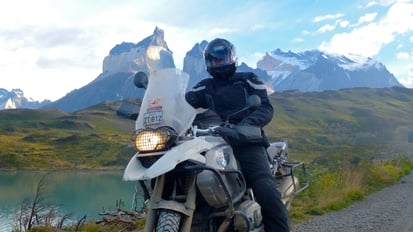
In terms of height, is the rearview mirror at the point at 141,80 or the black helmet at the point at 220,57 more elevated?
the black helmet at the point at 220,57

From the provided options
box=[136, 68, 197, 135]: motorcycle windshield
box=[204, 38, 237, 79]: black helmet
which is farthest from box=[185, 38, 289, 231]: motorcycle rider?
box=[136, 68, 197, 135]: motorcycle windshield

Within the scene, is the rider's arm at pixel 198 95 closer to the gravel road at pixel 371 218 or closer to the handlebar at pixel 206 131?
the handlebar at pixel 206 131

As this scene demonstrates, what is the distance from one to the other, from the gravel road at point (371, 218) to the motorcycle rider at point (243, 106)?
9.88ft

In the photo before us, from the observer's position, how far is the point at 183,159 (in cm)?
344

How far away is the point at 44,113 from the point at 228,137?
536 ft

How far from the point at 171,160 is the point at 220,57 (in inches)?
58.1

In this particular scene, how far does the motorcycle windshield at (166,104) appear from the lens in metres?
3.82

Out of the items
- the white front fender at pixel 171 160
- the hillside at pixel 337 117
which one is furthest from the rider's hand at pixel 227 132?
the hillside at pixel 337 117

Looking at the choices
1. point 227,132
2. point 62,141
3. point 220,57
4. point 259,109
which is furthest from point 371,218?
point 62,141

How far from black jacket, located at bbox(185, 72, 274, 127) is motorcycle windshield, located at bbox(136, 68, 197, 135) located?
15.9 inches

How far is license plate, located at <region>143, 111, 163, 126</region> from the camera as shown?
3.79 metres

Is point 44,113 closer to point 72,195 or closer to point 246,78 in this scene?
point 72,195

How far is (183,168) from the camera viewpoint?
362 centimetres

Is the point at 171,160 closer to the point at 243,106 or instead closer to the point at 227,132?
the point at 227,132
